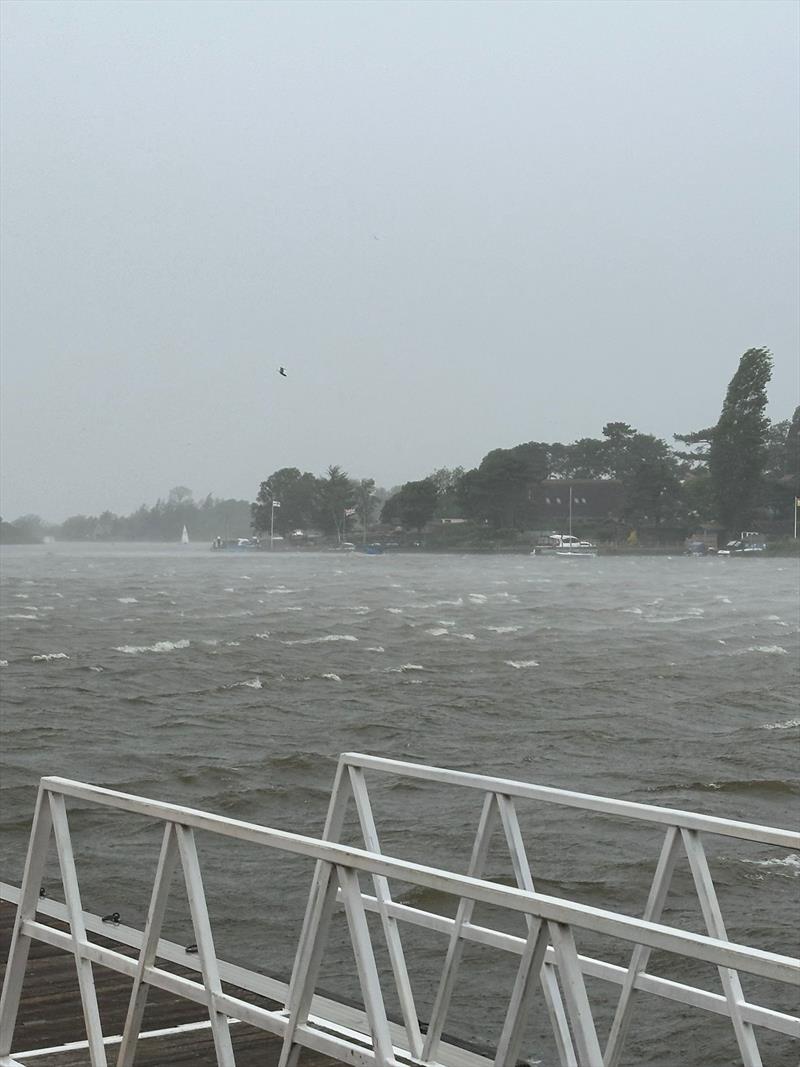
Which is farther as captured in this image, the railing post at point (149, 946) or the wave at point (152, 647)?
the wave at point (152, 647)

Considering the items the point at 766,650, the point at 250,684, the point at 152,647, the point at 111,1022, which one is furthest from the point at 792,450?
the point at 111,1022

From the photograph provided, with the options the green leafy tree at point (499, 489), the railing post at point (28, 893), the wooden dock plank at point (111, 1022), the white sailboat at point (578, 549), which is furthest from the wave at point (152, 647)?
the white sailboat at point (578, 549)

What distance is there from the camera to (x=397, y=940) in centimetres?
668

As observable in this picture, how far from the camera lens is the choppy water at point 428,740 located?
14.3 meters

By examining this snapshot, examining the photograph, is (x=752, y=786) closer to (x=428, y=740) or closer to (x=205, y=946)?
(x=428, y=740)

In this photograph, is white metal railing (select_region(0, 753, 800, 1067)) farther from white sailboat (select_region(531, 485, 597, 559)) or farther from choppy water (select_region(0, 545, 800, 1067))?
white sailboat (select_region(531, 485, 597, 559))

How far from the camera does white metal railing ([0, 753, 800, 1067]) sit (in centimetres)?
355

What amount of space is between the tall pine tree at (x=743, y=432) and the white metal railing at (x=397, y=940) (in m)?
156

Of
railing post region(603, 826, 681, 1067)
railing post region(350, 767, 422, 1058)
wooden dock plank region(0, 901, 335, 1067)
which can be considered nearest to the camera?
railing post region(603, 826, 681, 1067)

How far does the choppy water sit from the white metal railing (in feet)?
17.2

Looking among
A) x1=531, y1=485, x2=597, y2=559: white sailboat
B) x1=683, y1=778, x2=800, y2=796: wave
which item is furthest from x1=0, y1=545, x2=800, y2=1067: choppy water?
x1=531, y1=485, x2=597, y2=559: white sailboat

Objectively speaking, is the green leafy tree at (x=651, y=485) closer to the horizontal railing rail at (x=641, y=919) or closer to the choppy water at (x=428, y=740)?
the choppy water at (x=428, y=740)

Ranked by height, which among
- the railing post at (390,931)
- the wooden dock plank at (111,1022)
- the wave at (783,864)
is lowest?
the wave at (783,864)

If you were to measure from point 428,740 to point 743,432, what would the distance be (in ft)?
452
